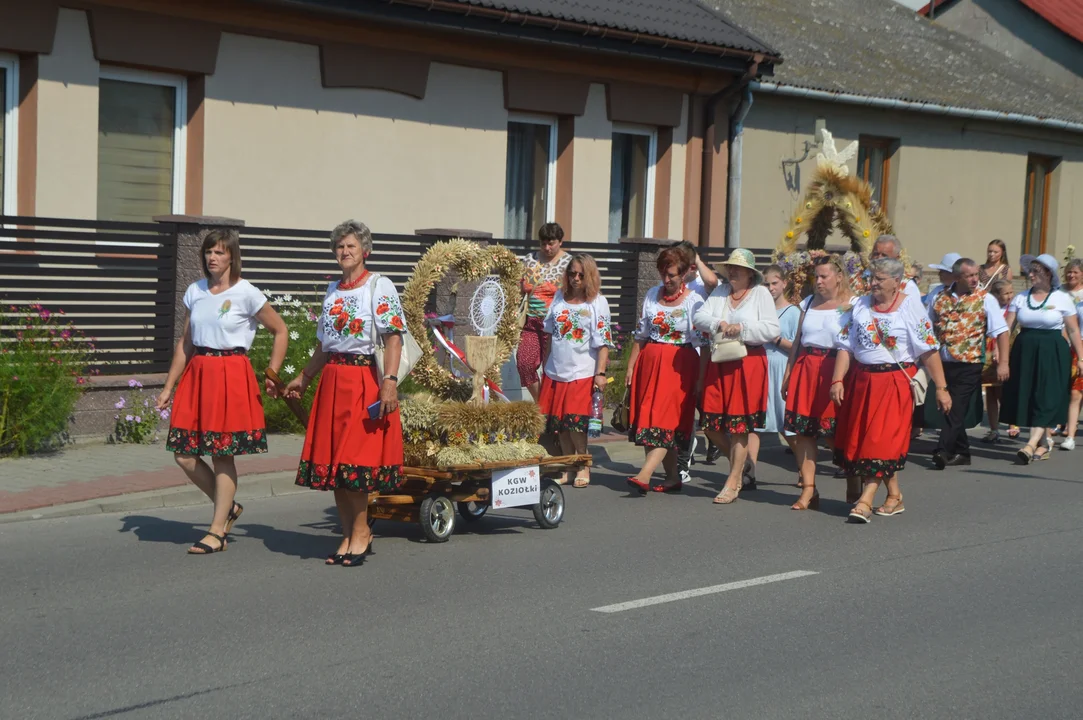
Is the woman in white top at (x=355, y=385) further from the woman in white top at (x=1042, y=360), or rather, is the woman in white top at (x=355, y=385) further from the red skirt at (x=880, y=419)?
the woman in white top at (x=1042, y=360)

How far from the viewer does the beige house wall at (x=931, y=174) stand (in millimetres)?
20094

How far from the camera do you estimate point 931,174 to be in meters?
22.7

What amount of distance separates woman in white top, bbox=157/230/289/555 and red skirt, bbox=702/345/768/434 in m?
3.78

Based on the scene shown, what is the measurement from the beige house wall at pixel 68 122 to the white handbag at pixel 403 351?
6370 mm

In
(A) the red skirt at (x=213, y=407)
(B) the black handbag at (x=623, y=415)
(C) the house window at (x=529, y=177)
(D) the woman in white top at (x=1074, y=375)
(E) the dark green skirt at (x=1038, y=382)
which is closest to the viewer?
(A) the red skirt at (x=213, y=407)

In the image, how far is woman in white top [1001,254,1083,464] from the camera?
13.4 m

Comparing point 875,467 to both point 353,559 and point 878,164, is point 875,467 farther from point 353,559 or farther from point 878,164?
point 878,164

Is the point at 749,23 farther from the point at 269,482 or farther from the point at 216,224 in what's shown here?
the point at 269,482

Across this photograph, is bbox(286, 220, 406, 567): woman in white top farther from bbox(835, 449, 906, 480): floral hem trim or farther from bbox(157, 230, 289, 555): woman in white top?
bbox(835, 449, 906, 480): floral hem trim

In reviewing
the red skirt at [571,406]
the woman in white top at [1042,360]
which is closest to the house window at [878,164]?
the woman in white top at [1042,360]

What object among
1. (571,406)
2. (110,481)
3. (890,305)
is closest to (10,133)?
(110,481)

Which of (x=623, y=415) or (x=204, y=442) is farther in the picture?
(x=623, y=415)

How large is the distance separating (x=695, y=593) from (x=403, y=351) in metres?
2.13

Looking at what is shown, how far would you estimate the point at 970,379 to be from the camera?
514 inches
